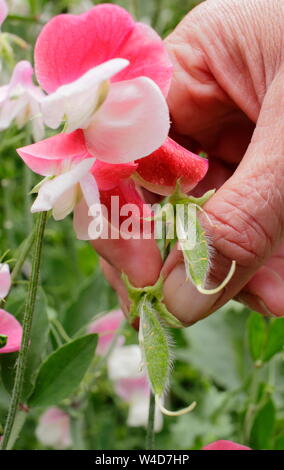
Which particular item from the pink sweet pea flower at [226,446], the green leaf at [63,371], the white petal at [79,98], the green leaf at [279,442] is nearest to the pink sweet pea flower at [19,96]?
the white petal at [79,98]

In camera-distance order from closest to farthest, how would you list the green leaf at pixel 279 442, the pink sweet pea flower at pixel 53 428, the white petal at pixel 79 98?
the white petal at pixel 79 98
the green leaf at pixel 279 442
the pink sweet pea flower at pixel 53 428

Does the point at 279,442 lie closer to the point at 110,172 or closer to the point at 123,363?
the point at 123,363

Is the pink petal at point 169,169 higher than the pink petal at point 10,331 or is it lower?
higher

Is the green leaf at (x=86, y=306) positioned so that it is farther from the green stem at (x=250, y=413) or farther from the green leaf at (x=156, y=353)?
the green leaf at (x=156, y=353)

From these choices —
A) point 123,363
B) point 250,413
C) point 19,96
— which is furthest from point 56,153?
point 123,363

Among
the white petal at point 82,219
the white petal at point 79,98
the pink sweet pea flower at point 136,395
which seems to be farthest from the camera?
the pink sweet pea flower at point 136,395
